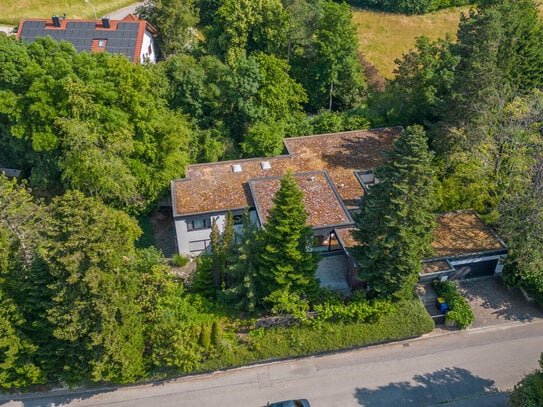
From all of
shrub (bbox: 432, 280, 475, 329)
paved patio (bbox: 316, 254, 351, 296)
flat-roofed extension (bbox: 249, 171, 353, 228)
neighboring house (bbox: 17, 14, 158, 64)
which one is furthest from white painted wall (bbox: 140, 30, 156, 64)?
shrub (bbox: 432, 280, 475, 329)

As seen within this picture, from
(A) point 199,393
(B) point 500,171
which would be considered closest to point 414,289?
(B) point 500,171

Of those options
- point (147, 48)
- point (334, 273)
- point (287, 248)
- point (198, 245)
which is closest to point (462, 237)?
point (334, 273)

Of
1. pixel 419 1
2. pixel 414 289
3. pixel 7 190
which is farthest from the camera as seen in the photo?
pixel 419 1

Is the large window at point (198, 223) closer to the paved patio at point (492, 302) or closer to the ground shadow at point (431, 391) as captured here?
the ground shadow at point (431, 391)

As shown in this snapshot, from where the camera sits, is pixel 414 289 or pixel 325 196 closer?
pixel 414 289

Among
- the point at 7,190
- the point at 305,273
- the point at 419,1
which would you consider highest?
the point at 419,1

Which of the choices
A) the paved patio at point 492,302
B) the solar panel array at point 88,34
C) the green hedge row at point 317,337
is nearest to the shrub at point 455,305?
the paved patio at point 492,302

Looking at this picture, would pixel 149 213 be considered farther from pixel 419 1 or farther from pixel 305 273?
pixel 419 1
